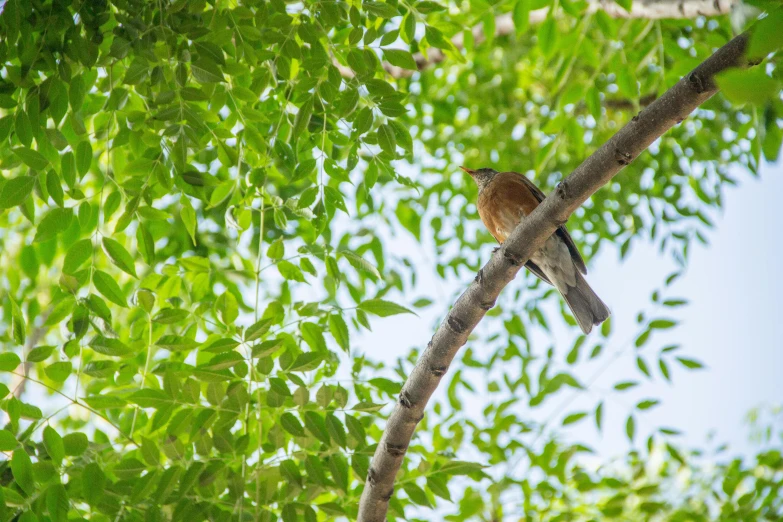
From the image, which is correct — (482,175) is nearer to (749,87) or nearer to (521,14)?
(521,14)

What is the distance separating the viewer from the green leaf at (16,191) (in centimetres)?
166

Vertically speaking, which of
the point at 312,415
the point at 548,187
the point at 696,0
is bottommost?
the point at 312,415

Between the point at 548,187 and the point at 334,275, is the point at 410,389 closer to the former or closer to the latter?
the point at 334,275

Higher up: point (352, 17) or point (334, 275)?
point (352, 17)

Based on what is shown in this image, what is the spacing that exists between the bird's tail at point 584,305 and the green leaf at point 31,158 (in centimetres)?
219

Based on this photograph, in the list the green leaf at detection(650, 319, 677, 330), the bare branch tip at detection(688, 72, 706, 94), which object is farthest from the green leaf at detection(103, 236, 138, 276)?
the green leaf at detection(650, 319, 677, 330)

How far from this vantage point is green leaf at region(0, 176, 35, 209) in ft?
5.46

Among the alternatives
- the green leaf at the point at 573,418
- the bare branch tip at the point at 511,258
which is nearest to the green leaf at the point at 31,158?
the bare branch tip at the point at 511,258

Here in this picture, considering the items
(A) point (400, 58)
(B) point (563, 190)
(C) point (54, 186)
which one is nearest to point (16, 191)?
(C) point (54, 186)

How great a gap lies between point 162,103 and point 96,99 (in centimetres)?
56

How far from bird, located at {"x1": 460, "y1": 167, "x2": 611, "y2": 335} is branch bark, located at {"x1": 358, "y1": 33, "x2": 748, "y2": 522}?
1.27 meters

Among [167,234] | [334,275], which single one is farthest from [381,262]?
[334,275]

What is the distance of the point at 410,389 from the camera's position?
1.69 m

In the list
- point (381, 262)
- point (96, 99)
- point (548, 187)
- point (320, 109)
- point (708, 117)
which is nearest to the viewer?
point (320, 109)
